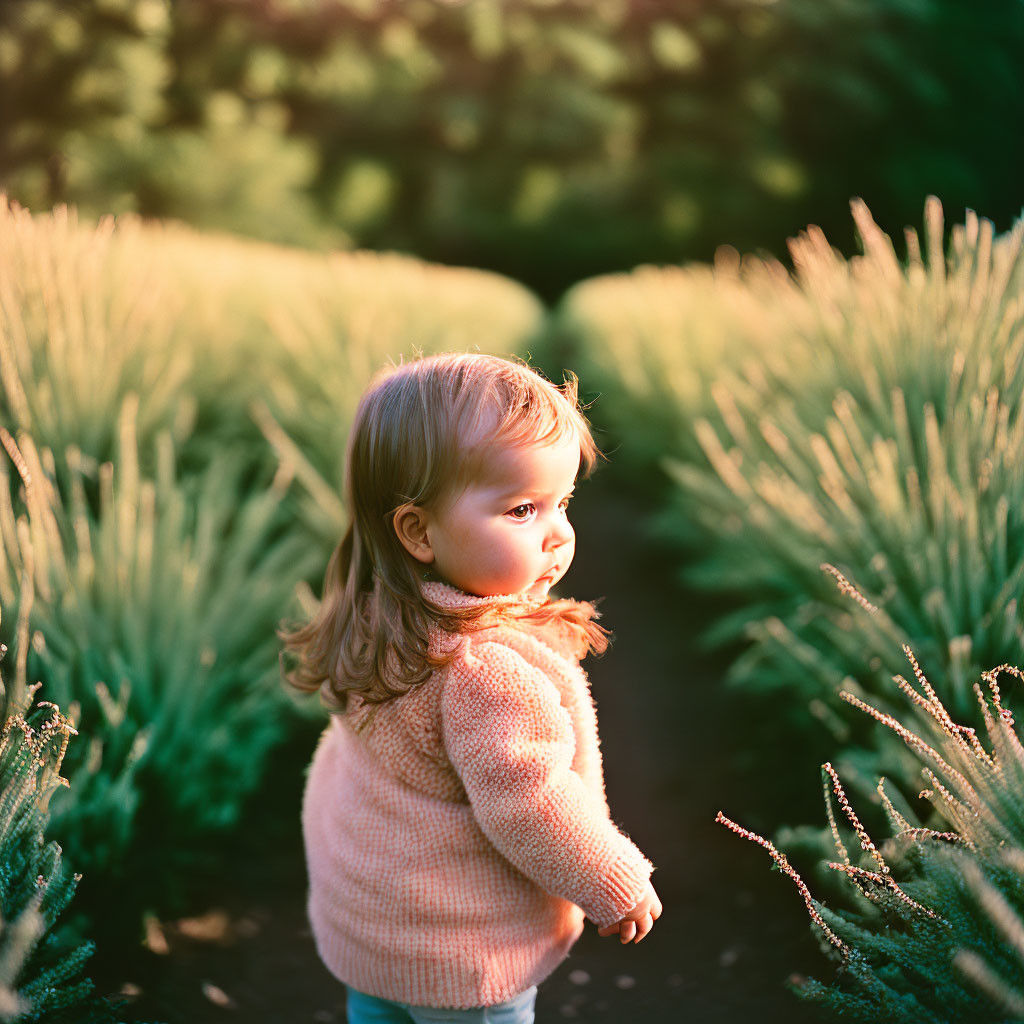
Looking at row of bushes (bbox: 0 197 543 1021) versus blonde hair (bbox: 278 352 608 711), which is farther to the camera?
row of bushes (bbox: 0 197 543 1021)

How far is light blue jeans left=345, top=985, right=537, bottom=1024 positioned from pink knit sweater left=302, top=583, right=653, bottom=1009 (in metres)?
0.04

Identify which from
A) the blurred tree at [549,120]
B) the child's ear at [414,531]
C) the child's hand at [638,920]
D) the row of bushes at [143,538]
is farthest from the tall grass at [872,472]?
the blurred tree at [549,120]

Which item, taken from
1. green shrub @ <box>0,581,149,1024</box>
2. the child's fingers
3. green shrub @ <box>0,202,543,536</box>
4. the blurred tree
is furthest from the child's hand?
the blurred tree

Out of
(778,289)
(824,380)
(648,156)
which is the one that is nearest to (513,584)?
(824,380)

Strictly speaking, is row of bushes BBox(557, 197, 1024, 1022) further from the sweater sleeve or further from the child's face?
the child's face

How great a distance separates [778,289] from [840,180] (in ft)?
52.6

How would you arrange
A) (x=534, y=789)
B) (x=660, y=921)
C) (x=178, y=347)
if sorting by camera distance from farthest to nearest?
(x=178, y=347) → (x=660, y=921) → (x=534, y=789)

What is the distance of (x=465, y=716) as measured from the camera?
3.96 feet

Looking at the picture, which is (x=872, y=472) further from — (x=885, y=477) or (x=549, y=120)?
(x=549, y=120)

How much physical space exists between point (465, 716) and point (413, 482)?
328 mm

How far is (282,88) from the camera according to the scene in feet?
55.5

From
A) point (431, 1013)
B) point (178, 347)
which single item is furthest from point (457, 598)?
point (178, 347)

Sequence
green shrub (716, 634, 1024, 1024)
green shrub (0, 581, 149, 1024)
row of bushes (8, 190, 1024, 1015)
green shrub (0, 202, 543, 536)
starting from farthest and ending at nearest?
green shrub (0, 202, 543, 536), row of bushes (8, 190, 1024, 1015), green shrub (0, 581, 149, 1024), green shrub (716, 634, 1024, 1024)

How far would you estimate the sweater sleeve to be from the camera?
3.83ft
